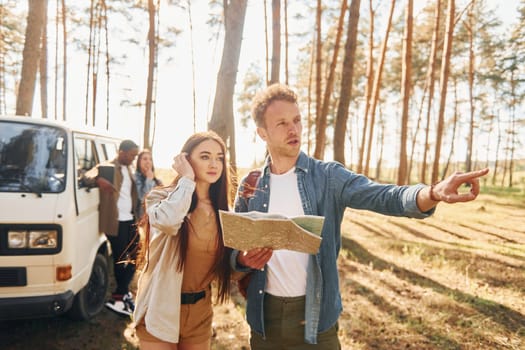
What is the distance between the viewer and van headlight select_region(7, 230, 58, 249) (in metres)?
2.97

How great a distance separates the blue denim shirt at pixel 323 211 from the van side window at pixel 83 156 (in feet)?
8.94

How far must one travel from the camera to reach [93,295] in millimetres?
4086

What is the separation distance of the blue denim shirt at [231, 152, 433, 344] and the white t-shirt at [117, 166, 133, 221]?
308cm

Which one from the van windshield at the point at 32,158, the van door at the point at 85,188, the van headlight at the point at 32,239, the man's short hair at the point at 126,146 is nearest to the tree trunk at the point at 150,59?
the man's short hair at the point at 126,146

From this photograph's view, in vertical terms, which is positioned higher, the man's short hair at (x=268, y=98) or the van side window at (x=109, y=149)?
the man's short hair at (x=268, y=98)

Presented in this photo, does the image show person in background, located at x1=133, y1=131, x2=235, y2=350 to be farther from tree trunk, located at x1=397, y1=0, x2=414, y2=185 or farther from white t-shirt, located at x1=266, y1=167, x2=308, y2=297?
tree trunk, located at x1=397, y1=0, x2=414, y2=185

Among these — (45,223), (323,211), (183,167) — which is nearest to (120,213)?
(45,223)

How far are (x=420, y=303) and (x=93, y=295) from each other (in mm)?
4251

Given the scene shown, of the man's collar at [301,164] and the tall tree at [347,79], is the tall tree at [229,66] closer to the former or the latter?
the tall tree at [347,79]

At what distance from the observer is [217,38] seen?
19.9 m

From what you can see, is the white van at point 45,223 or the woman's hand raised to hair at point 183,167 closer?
the woman's hand raised to hair at point 183,167

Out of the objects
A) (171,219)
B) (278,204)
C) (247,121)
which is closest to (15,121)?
(171,219)

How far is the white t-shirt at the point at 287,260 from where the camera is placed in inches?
73.6

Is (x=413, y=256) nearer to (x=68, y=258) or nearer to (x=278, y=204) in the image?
(x=278, y=204)
